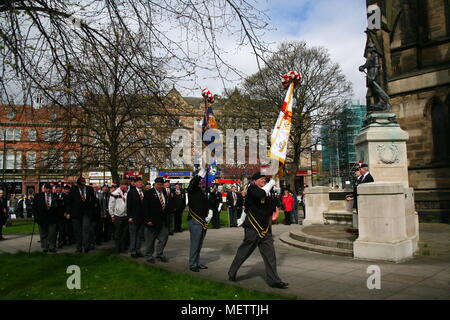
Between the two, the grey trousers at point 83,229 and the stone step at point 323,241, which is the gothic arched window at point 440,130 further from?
the grey trousers at point 83,229

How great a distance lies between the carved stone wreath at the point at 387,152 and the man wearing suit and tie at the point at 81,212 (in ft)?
30.6

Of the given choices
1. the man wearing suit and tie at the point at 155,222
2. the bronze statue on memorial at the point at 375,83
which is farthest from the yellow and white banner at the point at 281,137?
the bronze statue on memorial at the point at 375,83

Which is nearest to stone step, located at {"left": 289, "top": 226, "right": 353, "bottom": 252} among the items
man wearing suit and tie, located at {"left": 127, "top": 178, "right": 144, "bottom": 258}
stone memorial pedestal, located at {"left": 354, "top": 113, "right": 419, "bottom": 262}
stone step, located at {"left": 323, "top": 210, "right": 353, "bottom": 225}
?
stone memorial pedestal, located at {"left": 354, "top": 113, "right": 419, "bottom": 262}

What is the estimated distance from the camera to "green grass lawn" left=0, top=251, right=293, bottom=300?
5629mm

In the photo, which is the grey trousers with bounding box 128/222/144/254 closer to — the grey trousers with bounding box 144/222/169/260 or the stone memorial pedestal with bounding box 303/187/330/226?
the grey trousers with bounding box 144/222/169/260

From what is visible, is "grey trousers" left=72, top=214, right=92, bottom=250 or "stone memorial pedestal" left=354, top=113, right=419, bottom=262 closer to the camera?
"stone memorial pedestal" left=354, top=113, right=419, bottom=262

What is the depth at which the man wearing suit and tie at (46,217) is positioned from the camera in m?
10.9

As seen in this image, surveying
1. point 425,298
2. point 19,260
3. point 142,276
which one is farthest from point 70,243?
point 425,298

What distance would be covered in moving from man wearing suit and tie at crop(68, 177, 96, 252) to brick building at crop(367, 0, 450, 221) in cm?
1451

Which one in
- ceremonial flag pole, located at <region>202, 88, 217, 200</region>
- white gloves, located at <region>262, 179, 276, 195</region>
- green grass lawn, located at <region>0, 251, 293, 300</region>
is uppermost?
ceremonial flag pole, located at <region>202, 88, 217, 200</region>

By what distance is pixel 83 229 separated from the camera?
10617 millimetres

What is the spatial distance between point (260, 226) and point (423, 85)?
598 inches

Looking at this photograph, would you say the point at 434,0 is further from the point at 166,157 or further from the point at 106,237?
the point at 106,237

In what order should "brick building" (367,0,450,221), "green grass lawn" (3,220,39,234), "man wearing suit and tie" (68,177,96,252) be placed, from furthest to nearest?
1. "green grass lawn" (3,220,39,234)
2. "brick building" (367,0,450,221)
3. "man wearing suit and tie" (68,177,96,252)
